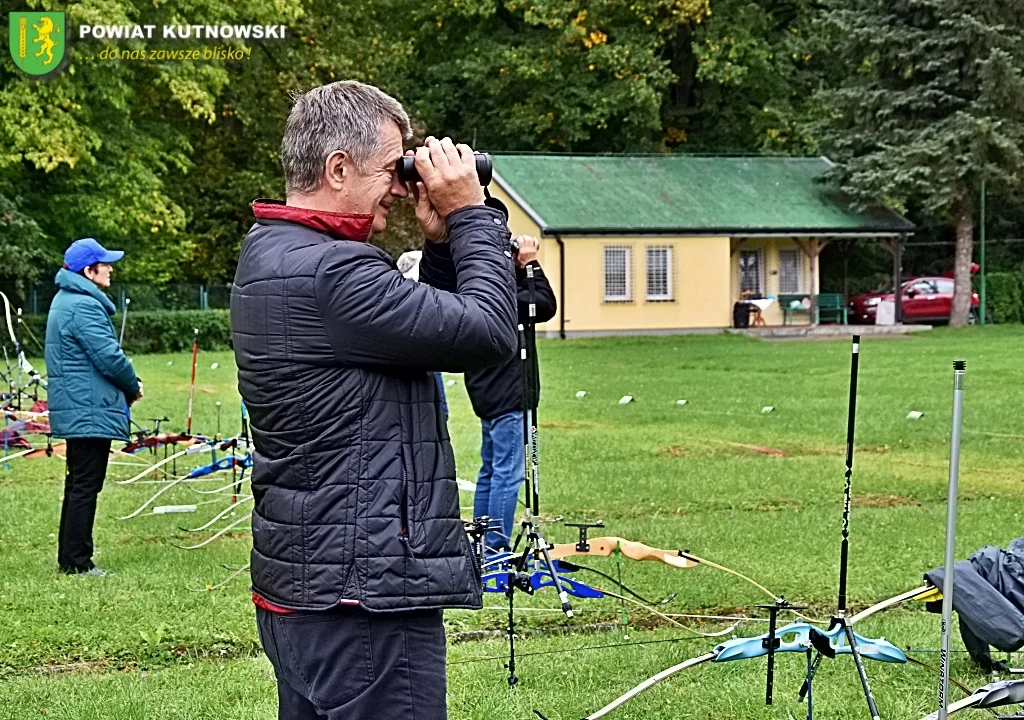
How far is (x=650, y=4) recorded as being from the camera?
38.5 meters

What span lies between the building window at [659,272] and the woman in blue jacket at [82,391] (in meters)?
26.5

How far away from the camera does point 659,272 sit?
3347 centimetres

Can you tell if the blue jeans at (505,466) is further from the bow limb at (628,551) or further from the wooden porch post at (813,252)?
the wooden porch post at (813,252)

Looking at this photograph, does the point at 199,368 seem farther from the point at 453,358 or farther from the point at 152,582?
the point at 453,358

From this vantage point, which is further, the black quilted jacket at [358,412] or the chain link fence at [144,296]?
the chain link fence at [144,296]

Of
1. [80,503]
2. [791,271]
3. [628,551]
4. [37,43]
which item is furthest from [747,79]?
[628,551]

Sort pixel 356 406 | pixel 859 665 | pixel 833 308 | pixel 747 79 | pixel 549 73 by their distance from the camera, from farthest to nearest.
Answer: pixel 747 79 → pixel 549 73 → pixel 833 308 → pixel 859 665 → pixel 356 406

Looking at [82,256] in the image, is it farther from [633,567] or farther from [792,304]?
[792,304]

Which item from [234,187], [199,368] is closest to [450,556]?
[199,368]

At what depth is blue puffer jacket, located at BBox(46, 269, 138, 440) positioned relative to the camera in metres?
7.18

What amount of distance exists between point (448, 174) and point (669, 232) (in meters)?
30.7

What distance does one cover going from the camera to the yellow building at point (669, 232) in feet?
107

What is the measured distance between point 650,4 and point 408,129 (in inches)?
1473

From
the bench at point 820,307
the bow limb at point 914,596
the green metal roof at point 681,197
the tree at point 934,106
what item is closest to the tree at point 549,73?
the green metal roof at point 681,197
